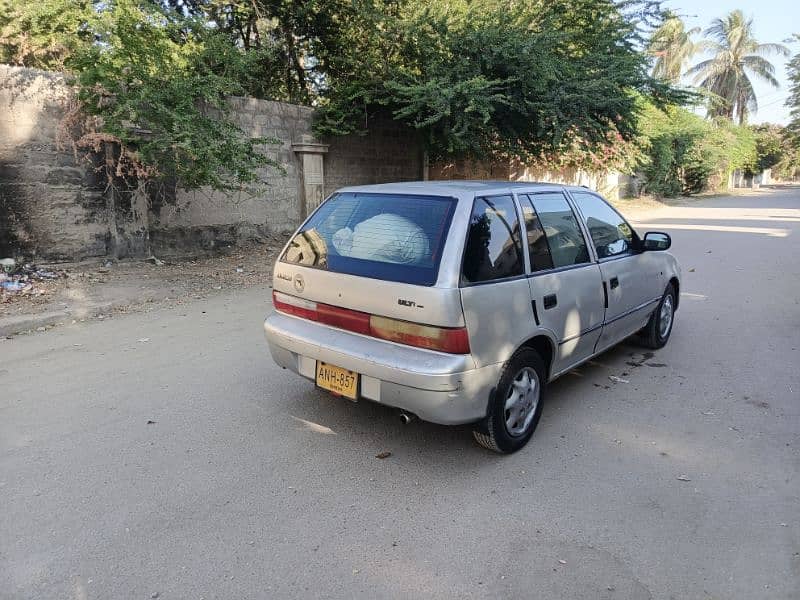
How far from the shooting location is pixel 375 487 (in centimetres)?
314

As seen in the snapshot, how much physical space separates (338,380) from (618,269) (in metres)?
2.46

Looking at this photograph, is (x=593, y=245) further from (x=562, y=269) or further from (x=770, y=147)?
(x=770, y=147)

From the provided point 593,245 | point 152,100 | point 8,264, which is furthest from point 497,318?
point 8,264

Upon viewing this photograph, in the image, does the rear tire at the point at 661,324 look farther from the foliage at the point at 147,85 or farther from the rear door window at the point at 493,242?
the foliage at the point at 147,85

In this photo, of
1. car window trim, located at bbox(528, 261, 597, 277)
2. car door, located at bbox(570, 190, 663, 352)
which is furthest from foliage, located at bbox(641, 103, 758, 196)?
car window trim, located at bbox(528, 261, 597, 277)

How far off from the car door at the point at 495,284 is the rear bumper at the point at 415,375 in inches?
5.6

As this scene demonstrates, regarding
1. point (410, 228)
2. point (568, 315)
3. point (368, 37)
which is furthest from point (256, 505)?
point (368, 37)

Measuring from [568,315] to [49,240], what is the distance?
280 inches

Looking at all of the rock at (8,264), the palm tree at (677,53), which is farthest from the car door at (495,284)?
the palm tree at (677,53)

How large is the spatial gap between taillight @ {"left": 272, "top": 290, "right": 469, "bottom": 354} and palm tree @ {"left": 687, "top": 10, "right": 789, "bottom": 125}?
53417 mm

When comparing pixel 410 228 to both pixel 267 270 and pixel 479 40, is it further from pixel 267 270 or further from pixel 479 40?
pixel 479 40

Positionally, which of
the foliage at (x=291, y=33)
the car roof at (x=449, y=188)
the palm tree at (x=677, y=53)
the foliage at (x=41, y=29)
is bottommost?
the car roof at (x=449, y=188)

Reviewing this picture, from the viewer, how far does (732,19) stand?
48.4m

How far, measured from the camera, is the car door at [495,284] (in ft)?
10.3
